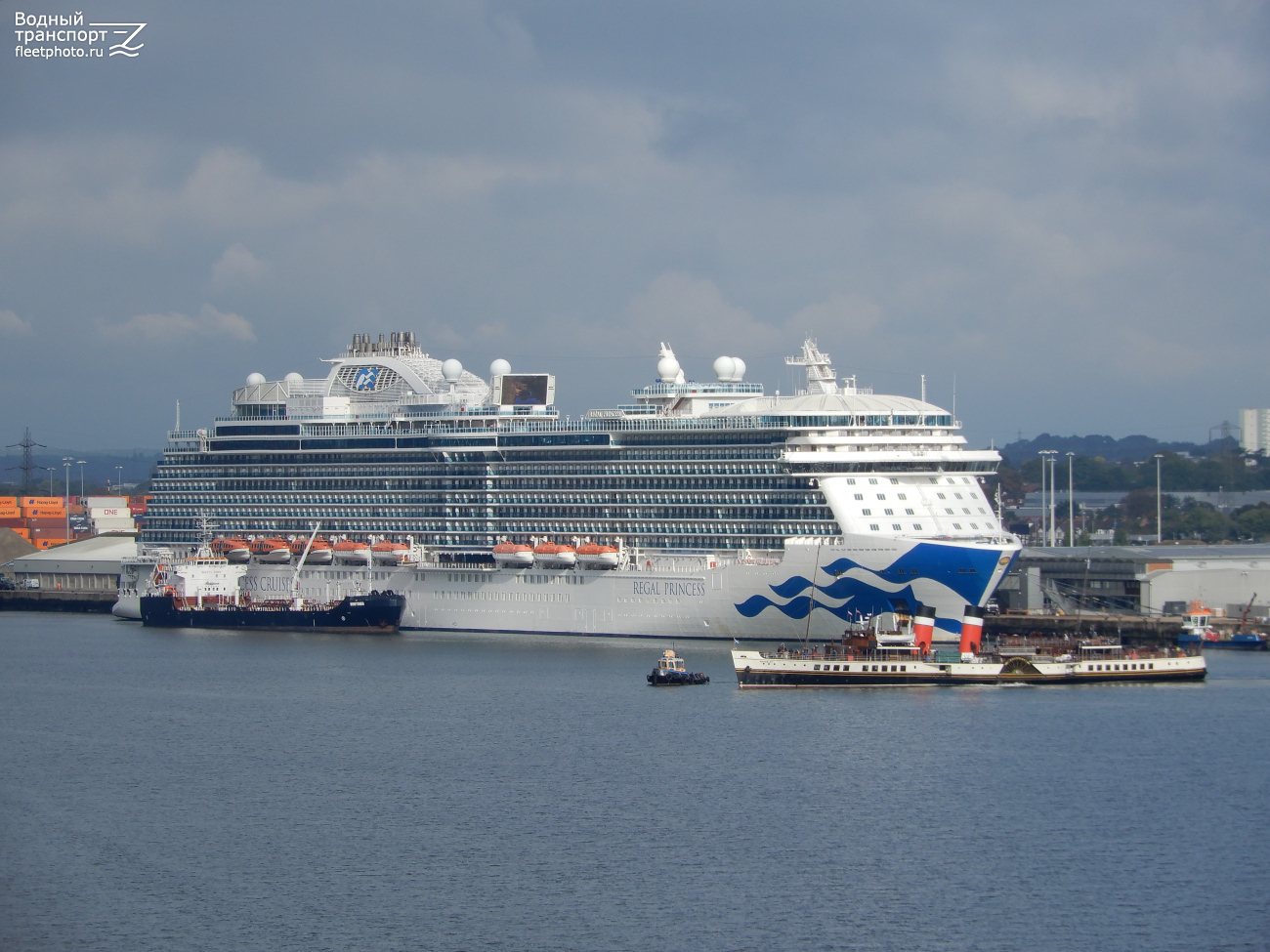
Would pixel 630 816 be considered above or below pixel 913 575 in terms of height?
below

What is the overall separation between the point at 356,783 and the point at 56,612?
6509 cm

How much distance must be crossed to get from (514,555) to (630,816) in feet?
108

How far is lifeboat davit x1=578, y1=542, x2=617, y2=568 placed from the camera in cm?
6512

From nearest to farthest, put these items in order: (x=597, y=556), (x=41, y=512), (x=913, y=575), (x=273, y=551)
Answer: (x=913, y=575)
(x=597, y=556)
(x=273, y=551)
(x=41, y=512)

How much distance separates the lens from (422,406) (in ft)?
244

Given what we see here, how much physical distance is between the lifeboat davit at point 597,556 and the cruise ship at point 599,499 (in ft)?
0.25

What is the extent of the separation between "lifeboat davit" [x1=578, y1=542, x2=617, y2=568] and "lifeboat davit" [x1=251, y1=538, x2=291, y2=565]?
56.0 ft

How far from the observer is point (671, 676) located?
51562mm

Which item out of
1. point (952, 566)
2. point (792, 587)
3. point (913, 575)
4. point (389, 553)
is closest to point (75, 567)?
point (389, 553)

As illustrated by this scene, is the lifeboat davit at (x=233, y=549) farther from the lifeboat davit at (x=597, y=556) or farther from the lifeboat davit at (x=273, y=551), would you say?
the lifeboat davit at (x=597, y=556)

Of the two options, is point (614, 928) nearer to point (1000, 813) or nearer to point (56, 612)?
point (1000, 813)

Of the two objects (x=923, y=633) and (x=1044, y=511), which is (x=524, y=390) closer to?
(x=923, y=633)

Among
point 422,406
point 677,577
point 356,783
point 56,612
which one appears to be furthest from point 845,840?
point 56,612

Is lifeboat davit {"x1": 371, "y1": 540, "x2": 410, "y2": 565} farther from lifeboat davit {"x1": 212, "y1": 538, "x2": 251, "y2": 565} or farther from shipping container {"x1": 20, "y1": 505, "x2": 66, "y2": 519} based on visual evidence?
shipping container {"x1": 20, "y1": 505, "x2": 66, "y2": 519}
